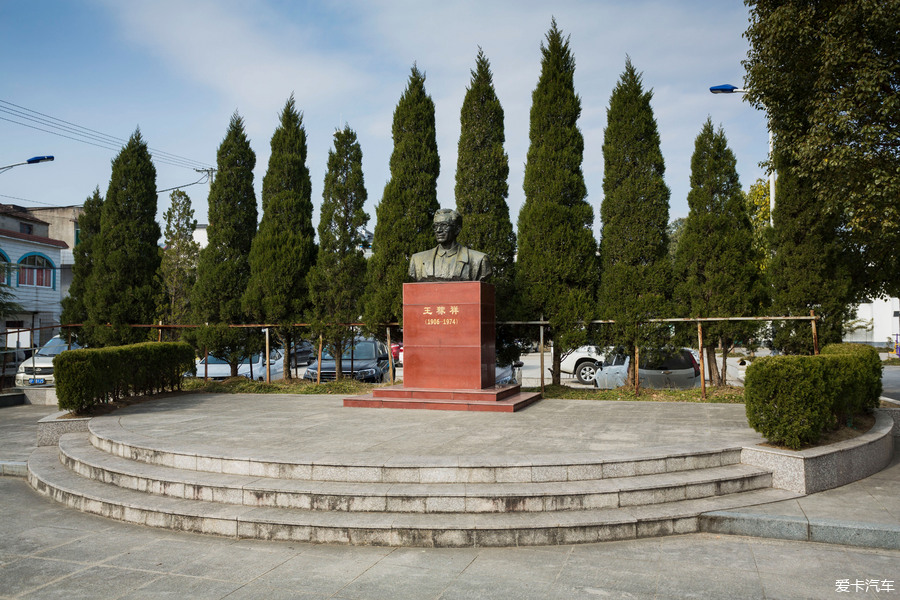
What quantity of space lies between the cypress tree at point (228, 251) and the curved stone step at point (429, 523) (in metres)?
8.21

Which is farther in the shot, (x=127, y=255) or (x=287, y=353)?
(x=127, y=255)

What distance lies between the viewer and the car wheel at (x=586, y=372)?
1722 centimetres

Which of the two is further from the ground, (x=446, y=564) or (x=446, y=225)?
(x=446, y=225)

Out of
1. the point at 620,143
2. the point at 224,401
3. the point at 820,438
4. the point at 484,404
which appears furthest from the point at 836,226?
the point at 224,401

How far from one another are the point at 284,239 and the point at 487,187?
4658 millimetres

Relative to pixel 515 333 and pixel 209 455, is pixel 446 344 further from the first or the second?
pixel 209 455

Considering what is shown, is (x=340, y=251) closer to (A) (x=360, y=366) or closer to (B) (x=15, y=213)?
(A) (x=360, y=366)

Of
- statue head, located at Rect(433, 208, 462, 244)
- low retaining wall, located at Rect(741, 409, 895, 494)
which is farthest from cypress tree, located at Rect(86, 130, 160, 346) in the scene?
low retaining wall, located at Rect(741, 409, 895, 494)

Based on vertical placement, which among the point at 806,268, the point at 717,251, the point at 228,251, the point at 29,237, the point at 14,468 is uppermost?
the point at 29,237

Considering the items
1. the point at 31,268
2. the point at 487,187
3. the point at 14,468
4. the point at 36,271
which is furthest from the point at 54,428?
the point at 36,271

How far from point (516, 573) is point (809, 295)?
27.8ft

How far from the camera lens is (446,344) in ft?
30.8

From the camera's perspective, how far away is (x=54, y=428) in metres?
8.05

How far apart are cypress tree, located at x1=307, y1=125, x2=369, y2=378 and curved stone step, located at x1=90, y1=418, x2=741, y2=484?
6.62 m
